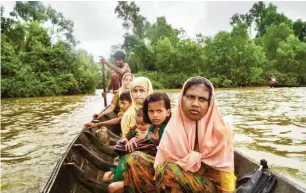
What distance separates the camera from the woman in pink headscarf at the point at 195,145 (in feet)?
7.18

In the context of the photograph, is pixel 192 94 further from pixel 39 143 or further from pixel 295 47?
pixel 295 47

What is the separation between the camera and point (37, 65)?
92.8 ft

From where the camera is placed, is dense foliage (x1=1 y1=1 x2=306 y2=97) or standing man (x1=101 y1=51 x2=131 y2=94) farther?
dense foliage (x1=1 y1=1 x2=306 y2=97)

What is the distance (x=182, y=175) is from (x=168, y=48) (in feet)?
116

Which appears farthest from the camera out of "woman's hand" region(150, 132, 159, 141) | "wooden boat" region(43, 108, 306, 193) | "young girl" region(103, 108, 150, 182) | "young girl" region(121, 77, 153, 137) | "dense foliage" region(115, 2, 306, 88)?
"dense foliage" region(115, 2, 306, 88)

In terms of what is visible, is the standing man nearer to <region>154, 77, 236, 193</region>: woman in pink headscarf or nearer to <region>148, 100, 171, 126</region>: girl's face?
<region>148, 100, 171, 126</region>: girl's face

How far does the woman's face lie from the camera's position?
7.09 ft

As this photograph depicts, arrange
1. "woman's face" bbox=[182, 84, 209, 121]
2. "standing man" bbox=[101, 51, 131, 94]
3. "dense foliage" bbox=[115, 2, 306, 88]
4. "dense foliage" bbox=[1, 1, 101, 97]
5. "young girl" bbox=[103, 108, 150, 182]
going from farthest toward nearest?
"dense foliage" bbox=[115, 2, 306, 88], "dense foliage" bbox=[1, 1, 101, 97], "standing man" bbox=[101, 51, 131, 94], "young girl" bbox=[103, 108, 150, 182], "woman's face" bbox=[182, 84, 209, 121]

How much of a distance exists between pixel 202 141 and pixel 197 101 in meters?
0.28

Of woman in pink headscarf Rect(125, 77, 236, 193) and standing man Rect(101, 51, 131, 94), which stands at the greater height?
standing man Rect(101, 51, 131, 94)

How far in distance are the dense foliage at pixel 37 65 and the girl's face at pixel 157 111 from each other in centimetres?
2474

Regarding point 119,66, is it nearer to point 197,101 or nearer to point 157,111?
point 157,111

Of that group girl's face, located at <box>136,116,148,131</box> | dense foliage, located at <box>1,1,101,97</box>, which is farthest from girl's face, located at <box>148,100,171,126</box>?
dense foliage, located at <box>1,1,101,97</box>

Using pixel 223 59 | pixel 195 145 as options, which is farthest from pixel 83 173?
pixel 223 59
